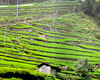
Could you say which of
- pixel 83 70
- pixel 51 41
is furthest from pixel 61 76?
pixel 51 41

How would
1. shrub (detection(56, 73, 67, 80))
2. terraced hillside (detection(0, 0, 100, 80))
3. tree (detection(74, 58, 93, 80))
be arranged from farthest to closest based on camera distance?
terraced hillside (detection(0, 0, 100, 80))
shrub (detection(56, 73, 67, 80))
tree (detection(74, 58, 93, 80))

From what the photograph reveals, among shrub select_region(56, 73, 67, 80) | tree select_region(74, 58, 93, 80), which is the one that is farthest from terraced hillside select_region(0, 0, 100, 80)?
shrub select_region(56, 73, 67, 80)

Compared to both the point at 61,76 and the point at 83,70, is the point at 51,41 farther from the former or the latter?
the point at 83,70

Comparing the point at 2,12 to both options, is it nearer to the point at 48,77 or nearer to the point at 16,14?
the point at 16,14

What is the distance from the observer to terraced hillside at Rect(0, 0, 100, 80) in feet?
136

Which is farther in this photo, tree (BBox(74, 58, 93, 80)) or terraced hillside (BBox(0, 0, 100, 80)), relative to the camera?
terraced hillside (BBox(0, 0, 100, 80))

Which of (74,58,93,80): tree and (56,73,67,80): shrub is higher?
(74,58,93,80): tree

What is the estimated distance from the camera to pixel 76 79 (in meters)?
37.2

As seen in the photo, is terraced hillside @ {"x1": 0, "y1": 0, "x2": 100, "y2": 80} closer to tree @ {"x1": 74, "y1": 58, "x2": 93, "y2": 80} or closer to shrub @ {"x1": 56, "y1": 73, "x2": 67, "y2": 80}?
tree @ {"x1": 74, "y1": 58, "x2": 93, "y2": 80}

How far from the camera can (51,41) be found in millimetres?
54625

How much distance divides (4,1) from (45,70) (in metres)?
61.3

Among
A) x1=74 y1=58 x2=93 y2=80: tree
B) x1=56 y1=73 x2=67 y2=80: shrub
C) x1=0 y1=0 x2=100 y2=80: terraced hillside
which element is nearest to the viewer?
x1=74 y1=58 x2=93 y2=80: tree

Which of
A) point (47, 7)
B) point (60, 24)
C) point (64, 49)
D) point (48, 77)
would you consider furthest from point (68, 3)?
point (48, 77)

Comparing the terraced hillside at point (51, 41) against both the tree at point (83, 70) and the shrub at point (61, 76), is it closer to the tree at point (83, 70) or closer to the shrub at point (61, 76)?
the tree at point (83, 70)
